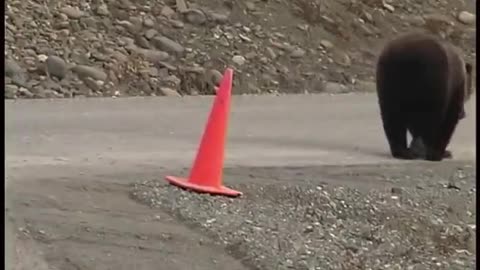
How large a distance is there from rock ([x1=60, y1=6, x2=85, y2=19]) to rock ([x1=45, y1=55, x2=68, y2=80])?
2081 mm

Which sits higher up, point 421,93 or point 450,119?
point 421,93

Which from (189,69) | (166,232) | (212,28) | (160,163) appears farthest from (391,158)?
(212,28)

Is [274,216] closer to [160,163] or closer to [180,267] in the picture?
[180,267]

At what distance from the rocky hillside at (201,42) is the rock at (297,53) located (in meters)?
0.02

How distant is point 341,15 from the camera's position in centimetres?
2314

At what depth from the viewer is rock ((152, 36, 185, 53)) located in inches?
802

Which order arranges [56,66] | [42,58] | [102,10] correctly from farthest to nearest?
1. [102,10]
2. [42,58]
3. [56,66]

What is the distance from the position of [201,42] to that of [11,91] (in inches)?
186

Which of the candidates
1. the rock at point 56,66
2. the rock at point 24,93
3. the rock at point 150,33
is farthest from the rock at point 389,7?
the rock at point 24,93

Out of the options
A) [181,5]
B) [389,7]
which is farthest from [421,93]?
[389,7]

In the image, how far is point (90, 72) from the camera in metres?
18.7

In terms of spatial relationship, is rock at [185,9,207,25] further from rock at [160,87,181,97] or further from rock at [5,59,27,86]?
rock at [5,59,27,86]

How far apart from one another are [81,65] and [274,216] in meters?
12.8

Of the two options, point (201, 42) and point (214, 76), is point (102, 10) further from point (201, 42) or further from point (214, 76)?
point (214, 76)
